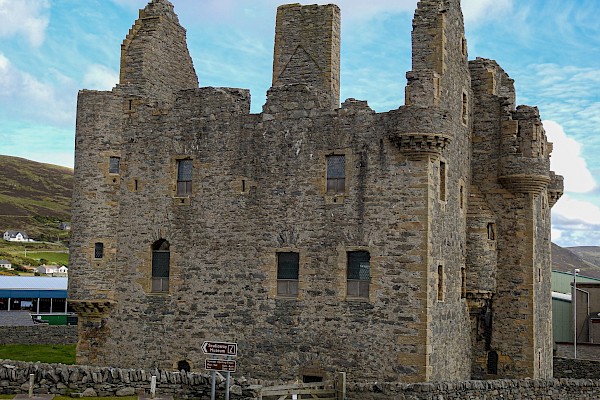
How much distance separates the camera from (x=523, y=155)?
28.5m

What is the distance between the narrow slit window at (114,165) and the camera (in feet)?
94.9

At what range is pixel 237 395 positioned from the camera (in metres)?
19.2

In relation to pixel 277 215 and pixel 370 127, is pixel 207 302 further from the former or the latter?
pixel 370 127

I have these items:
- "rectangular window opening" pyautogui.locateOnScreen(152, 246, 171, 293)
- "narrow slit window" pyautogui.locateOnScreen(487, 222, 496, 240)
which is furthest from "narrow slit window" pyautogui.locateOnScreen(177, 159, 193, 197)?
"narrow slit window" pyautogui.locateOnScreen(487, 222, 496, 240)

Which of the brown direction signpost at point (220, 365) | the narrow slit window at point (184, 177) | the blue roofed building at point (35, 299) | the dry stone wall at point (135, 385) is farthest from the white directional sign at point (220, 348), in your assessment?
the blue roofed building at point (35, 299)

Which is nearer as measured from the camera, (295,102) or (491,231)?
(295,102)

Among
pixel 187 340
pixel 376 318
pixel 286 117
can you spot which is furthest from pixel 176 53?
pixel 376 318

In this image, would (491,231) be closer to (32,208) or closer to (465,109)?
(465,109)

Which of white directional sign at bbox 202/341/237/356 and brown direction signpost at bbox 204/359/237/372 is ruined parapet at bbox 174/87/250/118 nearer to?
white directional sign at bbox 202/341/237/356

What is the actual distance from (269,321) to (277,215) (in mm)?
3682

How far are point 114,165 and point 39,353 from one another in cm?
1567

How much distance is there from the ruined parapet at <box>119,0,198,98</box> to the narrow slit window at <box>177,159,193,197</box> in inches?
144

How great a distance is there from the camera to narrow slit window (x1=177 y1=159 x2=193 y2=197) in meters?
27.8

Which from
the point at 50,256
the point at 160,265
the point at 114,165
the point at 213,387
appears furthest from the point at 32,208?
the point at 213,387
